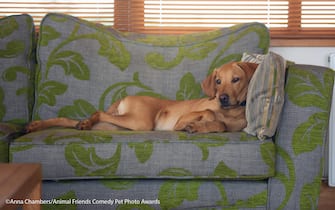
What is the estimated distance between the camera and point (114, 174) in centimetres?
219

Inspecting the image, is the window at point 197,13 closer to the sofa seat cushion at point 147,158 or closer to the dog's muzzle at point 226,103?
the dog's muzzle at point 226,103

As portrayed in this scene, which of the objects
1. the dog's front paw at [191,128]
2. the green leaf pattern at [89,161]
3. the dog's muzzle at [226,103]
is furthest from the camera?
the dog's muzzle at [226,103]

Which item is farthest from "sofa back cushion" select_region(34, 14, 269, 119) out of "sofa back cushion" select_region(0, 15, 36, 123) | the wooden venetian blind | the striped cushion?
the wooden venetian blind

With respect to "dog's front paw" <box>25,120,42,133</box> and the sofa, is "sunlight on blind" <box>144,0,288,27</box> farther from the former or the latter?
"dog's front paw" <box>25,120,42,133</box>

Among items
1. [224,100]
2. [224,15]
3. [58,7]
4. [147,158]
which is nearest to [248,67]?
[224,100]

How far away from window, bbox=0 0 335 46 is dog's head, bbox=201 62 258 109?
88cm

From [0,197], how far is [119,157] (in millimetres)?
833

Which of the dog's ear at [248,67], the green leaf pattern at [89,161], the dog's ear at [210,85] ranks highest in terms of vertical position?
the dog's ear at [248,67]

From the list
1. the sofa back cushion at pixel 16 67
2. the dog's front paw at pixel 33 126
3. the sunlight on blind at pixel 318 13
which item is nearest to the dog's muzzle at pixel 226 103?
the dog's front paw at pixel 33 126

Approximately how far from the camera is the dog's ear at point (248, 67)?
8.13ft

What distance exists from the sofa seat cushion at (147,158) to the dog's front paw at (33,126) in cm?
32

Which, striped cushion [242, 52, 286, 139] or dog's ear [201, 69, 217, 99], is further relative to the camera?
dog's ear [201, 69, 217, 99]

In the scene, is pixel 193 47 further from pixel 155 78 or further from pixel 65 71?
pixel 65 71

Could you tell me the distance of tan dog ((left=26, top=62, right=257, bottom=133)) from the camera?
245 cm
